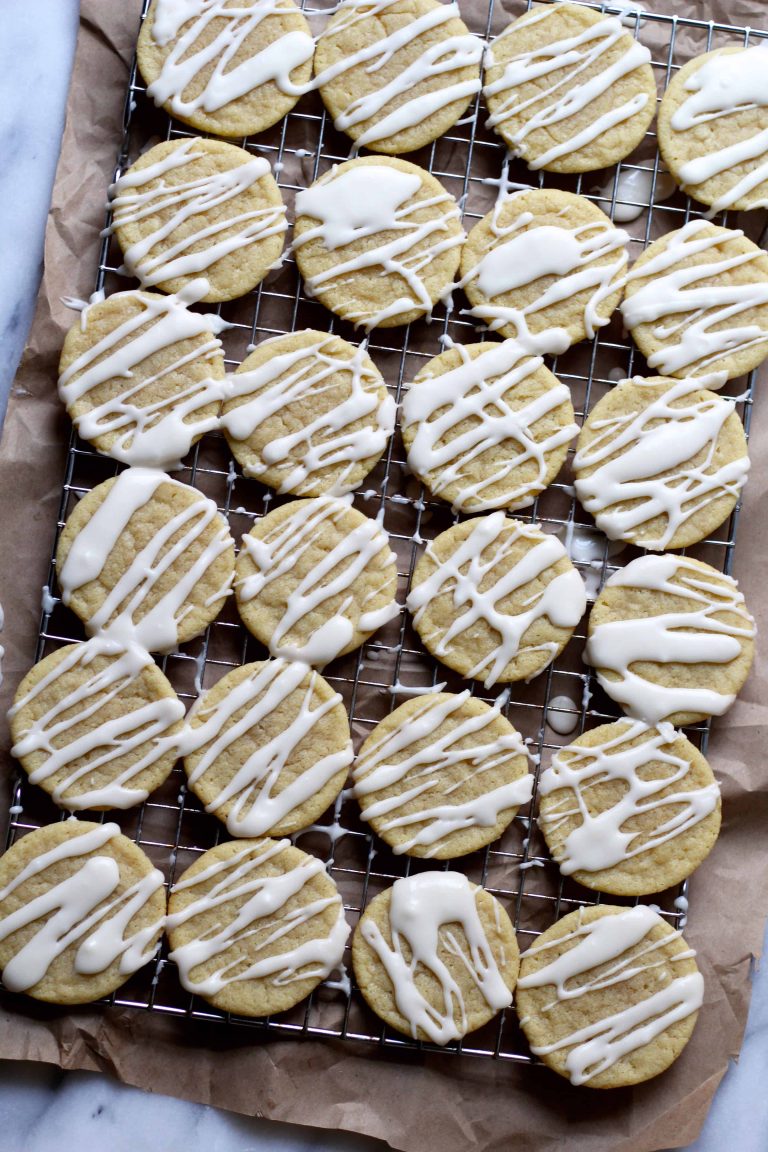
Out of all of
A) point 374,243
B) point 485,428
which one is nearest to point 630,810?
→ point 485,428

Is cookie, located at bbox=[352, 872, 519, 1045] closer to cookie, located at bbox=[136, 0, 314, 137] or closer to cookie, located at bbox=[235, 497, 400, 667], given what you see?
cookie, located at bbox=[235, 497, 400, 667]

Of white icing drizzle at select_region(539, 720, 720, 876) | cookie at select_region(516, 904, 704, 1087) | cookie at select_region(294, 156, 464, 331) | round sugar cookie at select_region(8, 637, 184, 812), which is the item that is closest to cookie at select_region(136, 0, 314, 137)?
cookie at select_region(294, 156, 464, 331)

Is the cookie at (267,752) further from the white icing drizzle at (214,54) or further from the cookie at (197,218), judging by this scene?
the white icing drizzle at (214,54)

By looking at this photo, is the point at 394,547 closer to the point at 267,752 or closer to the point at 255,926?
the point at 267,752

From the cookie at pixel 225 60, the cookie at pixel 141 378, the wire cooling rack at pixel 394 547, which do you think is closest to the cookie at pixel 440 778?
the wire cooling rack at pixel 394 547

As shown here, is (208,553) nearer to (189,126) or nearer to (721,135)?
(189,126)

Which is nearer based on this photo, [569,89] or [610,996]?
[610,996]
